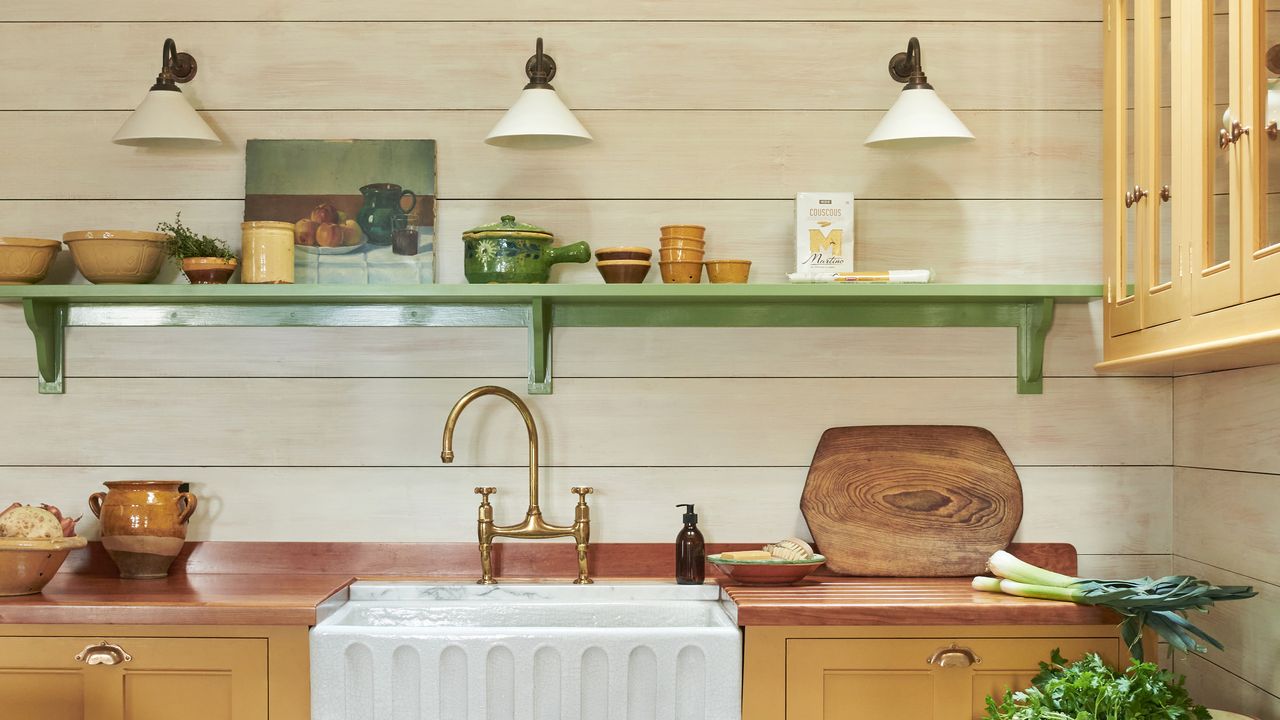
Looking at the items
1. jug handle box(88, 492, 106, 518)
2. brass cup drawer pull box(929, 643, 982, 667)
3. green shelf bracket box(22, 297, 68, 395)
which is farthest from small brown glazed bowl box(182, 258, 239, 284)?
brass cup drawer pull box(929, 643, 982, 667)

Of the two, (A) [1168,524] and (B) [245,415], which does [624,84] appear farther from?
(A) [1168,524]

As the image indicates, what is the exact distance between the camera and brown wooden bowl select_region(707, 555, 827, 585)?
7.04 feet

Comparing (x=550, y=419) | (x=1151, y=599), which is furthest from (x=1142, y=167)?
(x=550, y=419)

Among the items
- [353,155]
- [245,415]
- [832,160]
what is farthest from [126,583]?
[832,160]

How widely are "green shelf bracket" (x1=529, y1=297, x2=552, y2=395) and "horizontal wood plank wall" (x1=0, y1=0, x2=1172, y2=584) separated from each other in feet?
0.10

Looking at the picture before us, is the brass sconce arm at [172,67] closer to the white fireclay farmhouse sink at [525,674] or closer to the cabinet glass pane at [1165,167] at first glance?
the white fireclay farmhouse sink at [525,674]

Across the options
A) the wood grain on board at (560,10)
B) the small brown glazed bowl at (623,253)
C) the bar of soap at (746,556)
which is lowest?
the bar of soap at (746,556)

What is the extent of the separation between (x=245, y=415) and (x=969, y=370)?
1579 mm

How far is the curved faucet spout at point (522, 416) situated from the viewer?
7.26 feet

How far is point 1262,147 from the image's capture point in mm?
1527

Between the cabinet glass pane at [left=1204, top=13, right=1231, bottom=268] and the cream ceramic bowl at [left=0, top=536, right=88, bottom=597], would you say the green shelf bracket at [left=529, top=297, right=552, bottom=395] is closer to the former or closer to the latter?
the cream ceramic bowl at [left=0, top=536, right=88, bottom=597]

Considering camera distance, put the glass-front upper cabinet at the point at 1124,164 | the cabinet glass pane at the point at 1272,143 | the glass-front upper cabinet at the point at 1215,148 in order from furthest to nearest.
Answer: the glass-front upper cabinet at the point at 1124,164 → the glass-front upper cabinet at the point at 1215,148 → the cabinet glass pane at the point at 1272,143

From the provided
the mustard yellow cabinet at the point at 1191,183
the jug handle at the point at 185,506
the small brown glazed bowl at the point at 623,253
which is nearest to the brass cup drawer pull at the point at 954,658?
the mustard yellow cabinet at the point at 1191,183

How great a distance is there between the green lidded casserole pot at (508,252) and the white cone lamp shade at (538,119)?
180 mm
